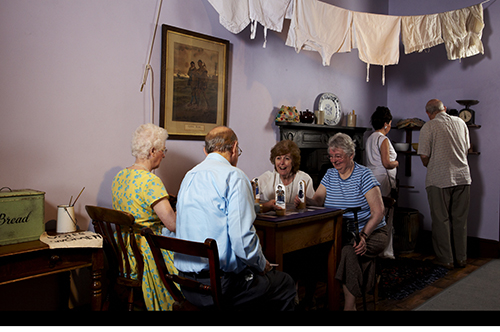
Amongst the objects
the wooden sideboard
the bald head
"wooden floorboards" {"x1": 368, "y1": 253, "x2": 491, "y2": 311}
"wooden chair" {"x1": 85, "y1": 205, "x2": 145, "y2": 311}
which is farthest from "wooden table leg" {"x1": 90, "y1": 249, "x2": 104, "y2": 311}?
the wooden sideboard

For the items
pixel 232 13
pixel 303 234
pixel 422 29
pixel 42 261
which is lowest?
pixel 42 261

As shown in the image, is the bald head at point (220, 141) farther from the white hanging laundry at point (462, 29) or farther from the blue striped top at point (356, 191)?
the white hanging laundry at point (462, 29)

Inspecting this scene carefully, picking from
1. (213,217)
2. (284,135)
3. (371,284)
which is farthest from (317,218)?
(284,135)

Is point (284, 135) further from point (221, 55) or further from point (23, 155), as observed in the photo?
point (23, 155)

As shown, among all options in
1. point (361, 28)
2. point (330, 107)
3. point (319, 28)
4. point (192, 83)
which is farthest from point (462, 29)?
point (192, 83)

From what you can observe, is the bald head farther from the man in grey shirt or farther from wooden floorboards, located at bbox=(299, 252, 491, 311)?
the man in grey shirt

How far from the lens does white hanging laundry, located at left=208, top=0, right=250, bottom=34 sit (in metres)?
3.23

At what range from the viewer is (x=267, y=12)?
3500 millimetres

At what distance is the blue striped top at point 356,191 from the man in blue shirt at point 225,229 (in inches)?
49.9

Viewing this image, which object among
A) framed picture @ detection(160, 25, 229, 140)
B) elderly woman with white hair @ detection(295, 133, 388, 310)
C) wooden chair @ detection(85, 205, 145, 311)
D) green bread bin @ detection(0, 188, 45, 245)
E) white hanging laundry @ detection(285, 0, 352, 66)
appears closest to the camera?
green bread bin @ detection(0, 188, 45, 245)

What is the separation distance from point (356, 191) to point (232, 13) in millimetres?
1825

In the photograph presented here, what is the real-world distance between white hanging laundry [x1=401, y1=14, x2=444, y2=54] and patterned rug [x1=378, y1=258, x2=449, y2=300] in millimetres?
2603

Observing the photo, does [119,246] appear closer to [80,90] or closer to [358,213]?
[80,90]

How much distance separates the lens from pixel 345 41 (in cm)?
415
